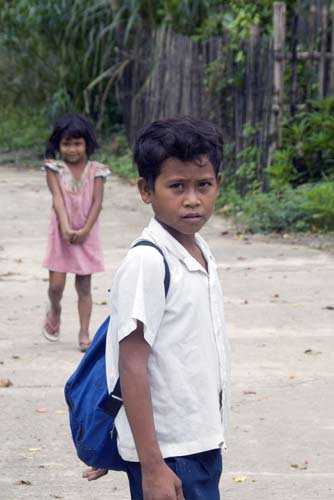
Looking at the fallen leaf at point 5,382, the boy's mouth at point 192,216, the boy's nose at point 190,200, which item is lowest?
the fallen leaf at point 5,382

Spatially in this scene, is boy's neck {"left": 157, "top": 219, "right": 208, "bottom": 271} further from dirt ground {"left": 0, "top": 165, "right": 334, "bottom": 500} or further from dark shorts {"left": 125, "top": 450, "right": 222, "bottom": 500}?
dirt ground {"left": 0, "top": 165, "right": 334, "bottom": 500}

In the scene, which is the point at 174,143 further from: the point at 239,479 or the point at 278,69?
the point at 278,69

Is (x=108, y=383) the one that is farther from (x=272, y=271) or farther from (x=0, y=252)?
(x=0, y=252)

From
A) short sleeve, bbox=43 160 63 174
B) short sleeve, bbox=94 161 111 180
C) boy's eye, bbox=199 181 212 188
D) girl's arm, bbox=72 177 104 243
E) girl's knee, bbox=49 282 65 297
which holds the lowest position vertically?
girl's knee, bbox=49 282 65 297

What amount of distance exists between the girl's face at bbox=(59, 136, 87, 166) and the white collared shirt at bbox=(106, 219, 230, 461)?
3.96m

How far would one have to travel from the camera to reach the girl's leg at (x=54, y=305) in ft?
23.1

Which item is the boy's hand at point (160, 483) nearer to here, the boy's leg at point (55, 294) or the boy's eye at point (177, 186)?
the boy's eye at point (177, 186)

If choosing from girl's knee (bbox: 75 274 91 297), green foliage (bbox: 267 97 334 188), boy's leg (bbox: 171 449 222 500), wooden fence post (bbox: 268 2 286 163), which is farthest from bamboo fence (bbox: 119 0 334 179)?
boy's leg (bbox: 171 449 222 500)

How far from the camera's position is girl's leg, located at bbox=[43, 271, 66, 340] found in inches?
277

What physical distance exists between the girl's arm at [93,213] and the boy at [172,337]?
158 inches

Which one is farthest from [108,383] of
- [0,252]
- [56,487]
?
Answer: [0,252]

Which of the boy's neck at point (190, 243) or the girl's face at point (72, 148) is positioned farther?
the girl's face at point (72, 148)

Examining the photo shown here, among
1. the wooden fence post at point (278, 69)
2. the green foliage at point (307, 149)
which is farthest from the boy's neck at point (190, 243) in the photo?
the wooden fence post at point (278, 69)

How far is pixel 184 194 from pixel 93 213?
4.10 m
